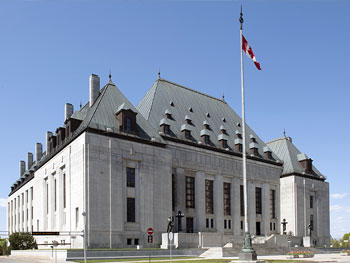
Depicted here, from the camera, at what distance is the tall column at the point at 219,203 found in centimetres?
6228

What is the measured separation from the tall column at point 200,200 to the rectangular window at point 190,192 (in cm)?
57

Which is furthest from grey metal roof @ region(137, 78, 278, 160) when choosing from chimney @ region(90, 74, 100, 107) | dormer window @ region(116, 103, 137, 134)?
chimney @ region(90, 74, 100, 107)

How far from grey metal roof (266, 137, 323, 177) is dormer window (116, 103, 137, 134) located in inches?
1274

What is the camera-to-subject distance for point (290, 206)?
72.1 m

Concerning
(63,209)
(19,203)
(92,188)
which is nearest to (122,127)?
(92,188)

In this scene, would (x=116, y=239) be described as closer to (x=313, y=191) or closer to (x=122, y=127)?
(x=122, y=127)

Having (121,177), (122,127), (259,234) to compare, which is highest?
(122,127)

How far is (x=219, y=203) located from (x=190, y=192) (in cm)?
564

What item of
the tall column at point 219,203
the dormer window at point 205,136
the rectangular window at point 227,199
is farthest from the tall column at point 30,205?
the rectangular window at point 227,199

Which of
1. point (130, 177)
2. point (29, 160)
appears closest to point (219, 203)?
point (130, 177)

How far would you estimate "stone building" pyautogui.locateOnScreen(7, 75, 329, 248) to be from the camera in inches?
1929

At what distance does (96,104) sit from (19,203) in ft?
135

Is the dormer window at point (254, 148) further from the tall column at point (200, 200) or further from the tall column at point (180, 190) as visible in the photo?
the tall column at point (180, 190)

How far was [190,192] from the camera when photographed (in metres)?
60.1
